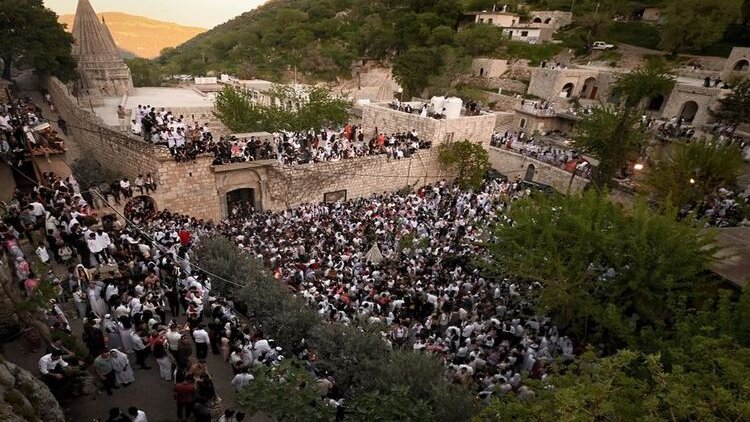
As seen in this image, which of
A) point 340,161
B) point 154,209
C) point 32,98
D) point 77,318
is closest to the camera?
point 77,318

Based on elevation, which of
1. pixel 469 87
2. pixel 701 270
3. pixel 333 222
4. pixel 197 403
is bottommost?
pixel 333 222

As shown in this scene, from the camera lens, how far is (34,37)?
81.9 ft

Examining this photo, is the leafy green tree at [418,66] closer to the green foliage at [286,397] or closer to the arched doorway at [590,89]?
the arched doorway at [590,89]

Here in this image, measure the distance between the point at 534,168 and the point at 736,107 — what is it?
1244cm

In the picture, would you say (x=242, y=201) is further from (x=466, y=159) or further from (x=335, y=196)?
(x=466, y=159)

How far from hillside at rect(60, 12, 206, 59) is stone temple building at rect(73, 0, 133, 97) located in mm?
69298

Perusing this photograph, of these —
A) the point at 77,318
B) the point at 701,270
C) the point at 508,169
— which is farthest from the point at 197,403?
the point at 508,169

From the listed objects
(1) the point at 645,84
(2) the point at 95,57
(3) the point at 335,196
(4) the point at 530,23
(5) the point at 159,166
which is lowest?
(3) the point at 335,196

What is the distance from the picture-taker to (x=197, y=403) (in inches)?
249

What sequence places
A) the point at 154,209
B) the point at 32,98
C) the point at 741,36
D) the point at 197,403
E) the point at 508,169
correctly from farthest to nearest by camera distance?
the point at 741,36 → the point at 508,169 → the point at 32,98 → the point at 154,209 → the point at 197,403

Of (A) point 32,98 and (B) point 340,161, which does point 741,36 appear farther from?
(A) point 32,98

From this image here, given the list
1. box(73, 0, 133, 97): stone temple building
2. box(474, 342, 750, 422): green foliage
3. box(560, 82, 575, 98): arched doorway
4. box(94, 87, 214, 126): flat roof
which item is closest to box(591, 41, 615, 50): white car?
box(560, 82, 575, 98): arched doorway

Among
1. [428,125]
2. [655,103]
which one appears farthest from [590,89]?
[428,125]

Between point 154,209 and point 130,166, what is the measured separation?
216 cm
